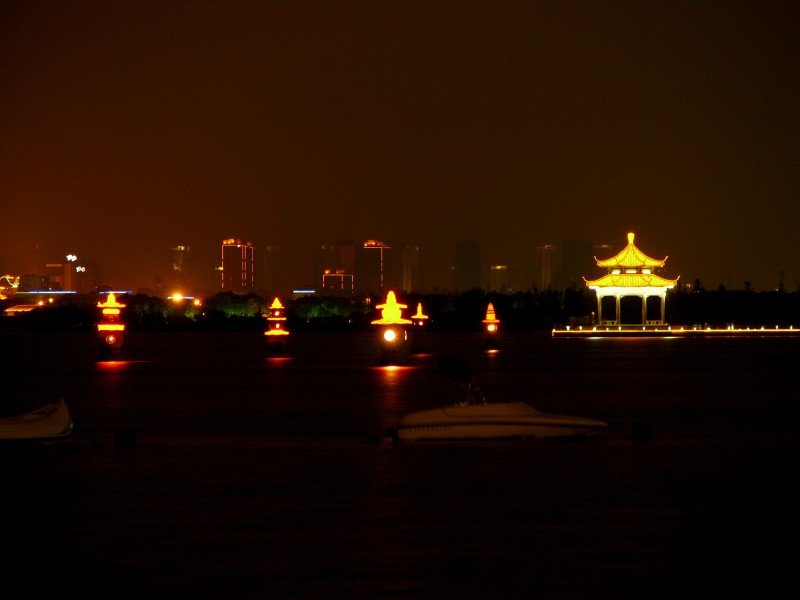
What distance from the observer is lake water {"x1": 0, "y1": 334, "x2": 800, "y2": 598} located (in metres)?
9.55

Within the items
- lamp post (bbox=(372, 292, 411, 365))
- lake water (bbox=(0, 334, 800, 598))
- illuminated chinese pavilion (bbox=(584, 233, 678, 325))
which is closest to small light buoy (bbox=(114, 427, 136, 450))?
lake water (bbox=(0, 334, 800, 598))

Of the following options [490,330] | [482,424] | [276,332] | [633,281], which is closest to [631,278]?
[633,281]

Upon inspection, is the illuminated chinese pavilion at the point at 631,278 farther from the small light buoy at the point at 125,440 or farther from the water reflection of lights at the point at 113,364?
the small light buoy at the point at 125,440

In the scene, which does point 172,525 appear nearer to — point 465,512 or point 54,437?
point 465,512

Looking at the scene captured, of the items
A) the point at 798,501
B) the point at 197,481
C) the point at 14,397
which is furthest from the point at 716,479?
the point at 14,397

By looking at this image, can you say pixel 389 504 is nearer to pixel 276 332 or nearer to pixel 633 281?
pixel 276 332

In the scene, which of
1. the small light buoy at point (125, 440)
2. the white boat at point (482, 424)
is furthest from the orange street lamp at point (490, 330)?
the small light buoy at point (125, 440)

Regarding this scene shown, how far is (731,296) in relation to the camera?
12888cm

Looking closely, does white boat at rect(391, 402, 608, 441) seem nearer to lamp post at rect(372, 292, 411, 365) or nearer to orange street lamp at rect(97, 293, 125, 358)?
lamp post at rect(372, 292, 411, 365)

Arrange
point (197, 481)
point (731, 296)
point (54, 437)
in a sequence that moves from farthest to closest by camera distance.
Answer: point (731, 296) → point (54, 437) → point (197, 481)

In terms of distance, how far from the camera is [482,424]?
17875mm

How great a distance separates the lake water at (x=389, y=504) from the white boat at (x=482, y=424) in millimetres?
189

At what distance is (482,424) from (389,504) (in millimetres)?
5034

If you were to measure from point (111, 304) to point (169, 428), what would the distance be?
2526cm
